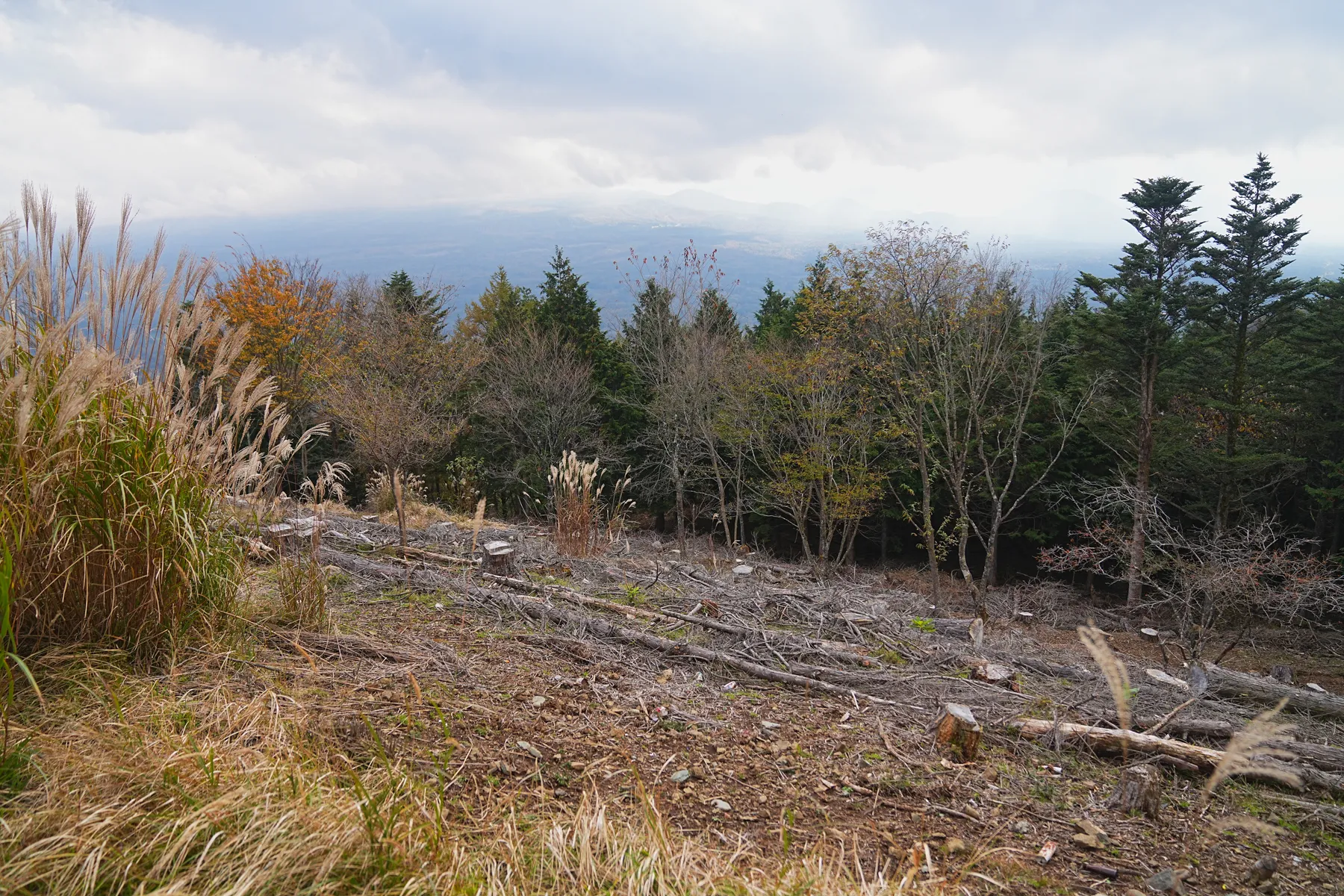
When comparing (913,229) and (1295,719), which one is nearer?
(1295,719)

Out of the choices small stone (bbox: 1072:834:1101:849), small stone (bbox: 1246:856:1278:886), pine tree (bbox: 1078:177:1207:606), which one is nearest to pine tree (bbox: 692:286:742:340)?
pine tree (bbox: 1078:177:1207:606)

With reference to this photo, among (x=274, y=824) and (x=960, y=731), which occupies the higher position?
(x=274, y=824)

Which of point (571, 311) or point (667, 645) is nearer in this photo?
point (667, 645)

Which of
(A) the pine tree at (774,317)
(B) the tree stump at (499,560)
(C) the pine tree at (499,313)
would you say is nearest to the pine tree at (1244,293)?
(A) the pine tree at (774,317)

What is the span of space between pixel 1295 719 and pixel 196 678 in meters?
6.00

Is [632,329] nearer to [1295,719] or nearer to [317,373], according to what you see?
[317,373]

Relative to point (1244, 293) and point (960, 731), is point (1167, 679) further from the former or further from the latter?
point (1244, 293)

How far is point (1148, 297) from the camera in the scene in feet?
39.8

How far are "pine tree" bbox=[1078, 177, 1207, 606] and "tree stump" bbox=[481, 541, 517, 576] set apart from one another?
11.1 m

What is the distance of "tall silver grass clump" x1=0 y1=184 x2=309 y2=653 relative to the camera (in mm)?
2275

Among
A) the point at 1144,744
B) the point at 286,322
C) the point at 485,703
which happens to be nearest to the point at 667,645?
the point at 485,703

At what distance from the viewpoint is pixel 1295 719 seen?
4.27 meters

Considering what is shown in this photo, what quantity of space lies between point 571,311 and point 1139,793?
19552 mm

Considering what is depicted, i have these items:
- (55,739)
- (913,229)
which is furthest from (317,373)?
(55,739)
